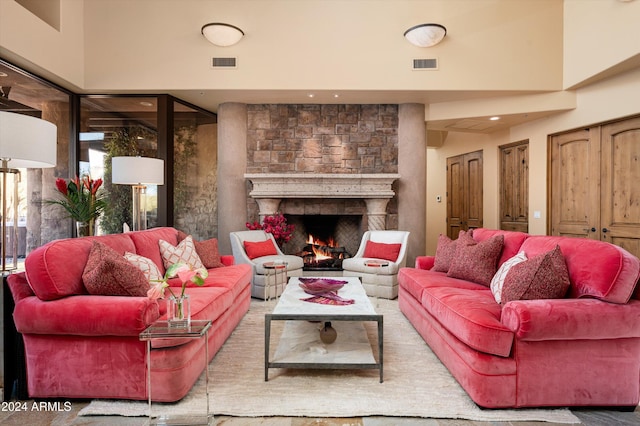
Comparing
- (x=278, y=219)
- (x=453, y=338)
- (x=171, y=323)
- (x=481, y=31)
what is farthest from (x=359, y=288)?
(x=481, y=31)

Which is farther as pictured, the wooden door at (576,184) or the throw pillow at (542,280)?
the wooden door at (576,184)

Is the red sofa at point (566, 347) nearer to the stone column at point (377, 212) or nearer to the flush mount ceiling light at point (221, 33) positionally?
the stone column at point (377, 212)

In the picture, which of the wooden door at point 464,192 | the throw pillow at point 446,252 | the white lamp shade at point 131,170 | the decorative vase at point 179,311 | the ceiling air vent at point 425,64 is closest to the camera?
the decorative vase at point 179,311

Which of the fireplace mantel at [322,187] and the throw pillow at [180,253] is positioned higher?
the fireplace mantel at [322,187]

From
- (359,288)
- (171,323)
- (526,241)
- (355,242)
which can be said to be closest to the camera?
(171,323)

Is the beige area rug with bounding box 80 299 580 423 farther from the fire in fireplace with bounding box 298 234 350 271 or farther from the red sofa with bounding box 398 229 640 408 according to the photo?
the fire in fireplace with bounding box 298 234 350 271

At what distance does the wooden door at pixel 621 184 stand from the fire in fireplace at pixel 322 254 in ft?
11.4

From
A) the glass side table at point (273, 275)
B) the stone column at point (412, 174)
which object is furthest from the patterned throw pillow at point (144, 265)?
the stone column at point (412, 174)

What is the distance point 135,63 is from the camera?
4.93 meters

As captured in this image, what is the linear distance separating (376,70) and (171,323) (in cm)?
422

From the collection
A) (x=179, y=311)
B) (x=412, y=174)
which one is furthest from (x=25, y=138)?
(x=412, y=174)

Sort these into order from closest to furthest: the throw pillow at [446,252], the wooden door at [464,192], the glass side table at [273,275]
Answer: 1. the throw pillow at [446,252]
2. the glass side table at [273,275]
3. the wooden door at [464,192]

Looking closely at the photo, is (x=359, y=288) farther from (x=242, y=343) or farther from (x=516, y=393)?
(x=516, y=393)

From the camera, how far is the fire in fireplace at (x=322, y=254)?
562 cm
